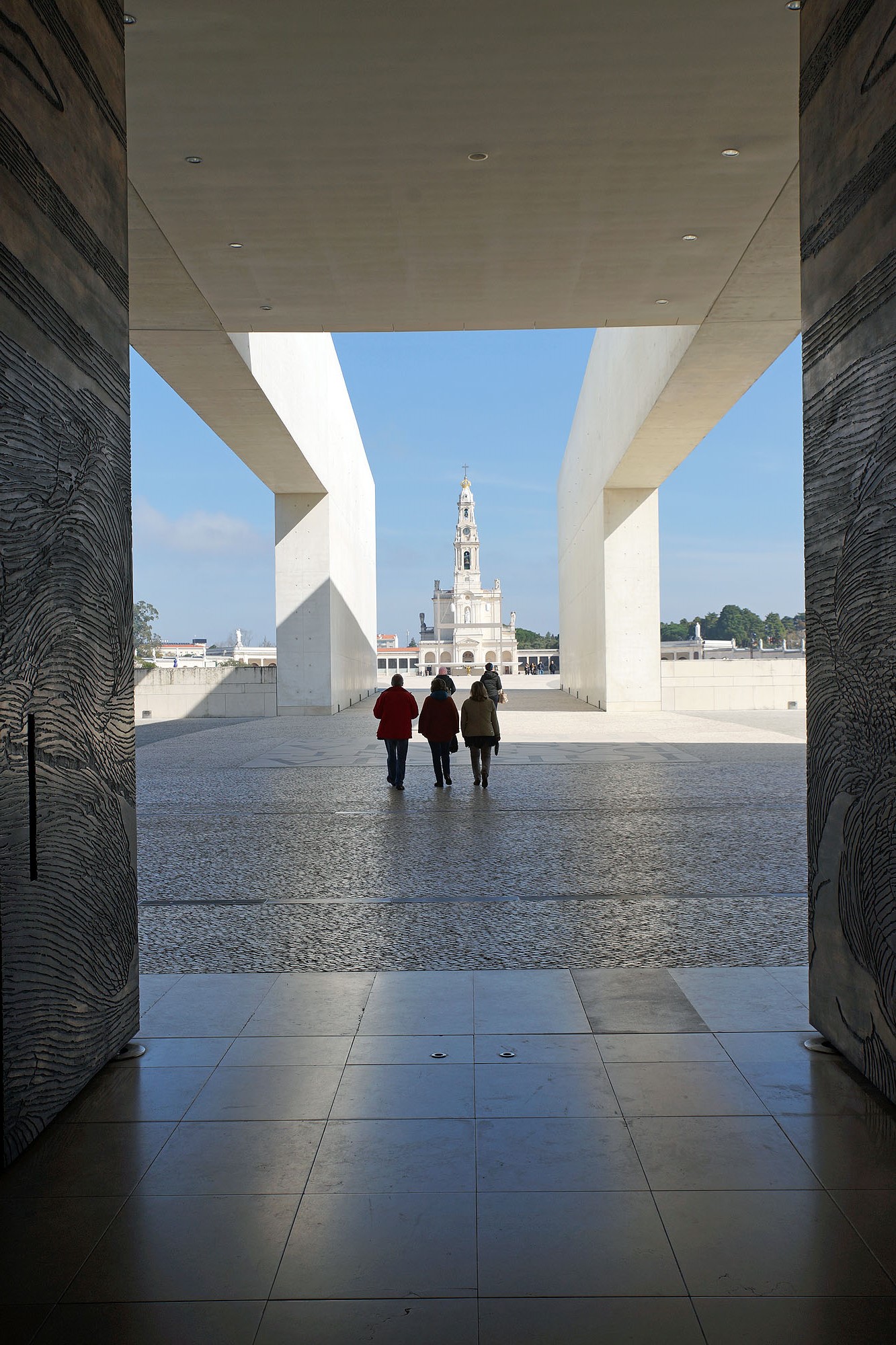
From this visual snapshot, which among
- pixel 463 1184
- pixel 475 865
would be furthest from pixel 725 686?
pixel 463 1184

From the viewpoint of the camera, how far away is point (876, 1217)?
267cm

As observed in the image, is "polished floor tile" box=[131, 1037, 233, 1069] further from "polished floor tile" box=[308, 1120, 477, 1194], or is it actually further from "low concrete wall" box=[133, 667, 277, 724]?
"low concrete wall" box=[133, 667, 277, 724]

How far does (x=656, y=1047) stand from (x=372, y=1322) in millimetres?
1825

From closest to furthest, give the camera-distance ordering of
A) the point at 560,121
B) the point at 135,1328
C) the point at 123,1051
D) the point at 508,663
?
the point at 135,1328
the point at 123,1051
the point at 560,121
the point at 508,663

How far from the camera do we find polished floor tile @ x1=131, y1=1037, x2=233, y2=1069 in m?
3.77

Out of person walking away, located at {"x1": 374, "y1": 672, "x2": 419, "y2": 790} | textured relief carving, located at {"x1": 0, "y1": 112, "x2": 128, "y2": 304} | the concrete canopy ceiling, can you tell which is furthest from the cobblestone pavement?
the concrete canopy ceiling

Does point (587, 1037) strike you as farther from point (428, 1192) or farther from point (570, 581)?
point (570, 581)

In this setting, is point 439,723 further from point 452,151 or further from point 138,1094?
point 138,1094

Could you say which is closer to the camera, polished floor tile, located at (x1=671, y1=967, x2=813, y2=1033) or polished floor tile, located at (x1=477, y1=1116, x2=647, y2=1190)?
polished floor tile, located at (x1=477, y1=1116, x2=647, y2=1190)

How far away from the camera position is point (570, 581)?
117 feet

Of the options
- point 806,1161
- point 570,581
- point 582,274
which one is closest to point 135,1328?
point 806,1161

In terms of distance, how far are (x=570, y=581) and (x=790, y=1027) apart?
32.2 metres

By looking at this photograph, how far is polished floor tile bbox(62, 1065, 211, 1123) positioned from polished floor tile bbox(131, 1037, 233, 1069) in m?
0.03

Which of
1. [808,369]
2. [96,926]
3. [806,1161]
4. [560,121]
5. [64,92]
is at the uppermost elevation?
[560,121]
